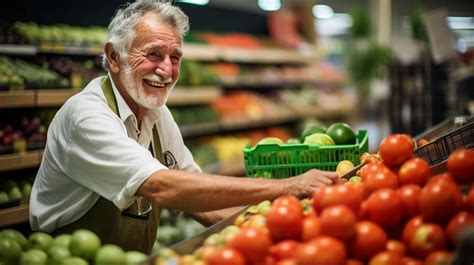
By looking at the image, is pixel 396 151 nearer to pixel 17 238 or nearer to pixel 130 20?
pixel 130 20

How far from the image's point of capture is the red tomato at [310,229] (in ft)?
5.37

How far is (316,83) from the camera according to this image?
1046 centimetres

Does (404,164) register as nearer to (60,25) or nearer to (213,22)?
(60,25)

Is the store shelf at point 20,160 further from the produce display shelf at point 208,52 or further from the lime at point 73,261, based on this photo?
the lime at point 73,261

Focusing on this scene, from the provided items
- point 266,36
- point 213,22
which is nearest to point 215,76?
point 213,22

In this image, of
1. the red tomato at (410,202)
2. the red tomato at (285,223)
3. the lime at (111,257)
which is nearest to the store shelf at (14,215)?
the lime at (111,257)

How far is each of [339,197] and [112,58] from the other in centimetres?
142

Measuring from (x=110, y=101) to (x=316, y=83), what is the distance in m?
8.16

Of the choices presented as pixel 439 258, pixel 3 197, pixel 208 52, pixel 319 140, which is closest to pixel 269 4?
pixel 208 52

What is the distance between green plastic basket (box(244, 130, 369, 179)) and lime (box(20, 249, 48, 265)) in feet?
3.49

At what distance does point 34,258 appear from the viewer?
1.88 meters

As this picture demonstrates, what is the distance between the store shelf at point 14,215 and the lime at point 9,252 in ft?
6.82

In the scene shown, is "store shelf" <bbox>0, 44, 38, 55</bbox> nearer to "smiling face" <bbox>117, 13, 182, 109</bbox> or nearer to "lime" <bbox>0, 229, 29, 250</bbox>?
"smiling face" <bbox>117, 13, 182, 109</bbox>

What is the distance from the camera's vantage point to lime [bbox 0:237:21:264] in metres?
1.96
